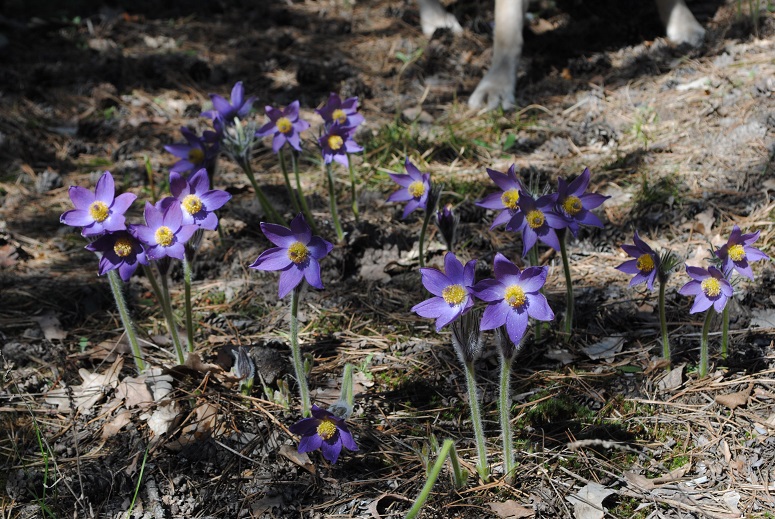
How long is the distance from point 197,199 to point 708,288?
1.66 meters

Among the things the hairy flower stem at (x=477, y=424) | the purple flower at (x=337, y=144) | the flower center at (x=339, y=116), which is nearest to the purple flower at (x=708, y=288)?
the hairy flower stem at (x=477, y=424)

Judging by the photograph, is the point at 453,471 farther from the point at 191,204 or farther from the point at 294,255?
the point at 191,204

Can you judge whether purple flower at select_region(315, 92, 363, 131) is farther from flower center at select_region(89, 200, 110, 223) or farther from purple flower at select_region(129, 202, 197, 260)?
flower center at select_region(89, 200, 110, 223)

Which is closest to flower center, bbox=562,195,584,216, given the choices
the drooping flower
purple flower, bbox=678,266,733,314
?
purple flower, bbox=678,266,733,314

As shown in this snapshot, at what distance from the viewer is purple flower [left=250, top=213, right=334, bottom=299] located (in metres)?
2.09

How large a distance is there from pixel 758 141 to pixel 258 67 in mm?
3387

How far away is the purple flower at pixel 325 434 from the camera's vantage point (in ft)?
6.69

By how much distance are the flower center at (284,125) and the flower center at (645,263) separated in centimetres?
153

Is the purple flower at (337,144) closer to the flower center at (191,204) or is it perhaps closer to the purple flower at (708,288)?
the flower center at (191,204)

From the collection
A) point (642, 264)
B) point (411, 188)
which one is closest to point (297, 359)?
point (411, 188)

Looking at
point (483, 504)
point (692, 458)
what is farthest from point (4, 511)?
point (692, 458)

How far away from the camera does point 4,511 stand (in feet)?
6.81

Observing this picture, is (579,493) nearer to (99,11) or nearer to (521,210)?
(521,210)

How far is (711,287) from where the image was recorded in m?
2.19
